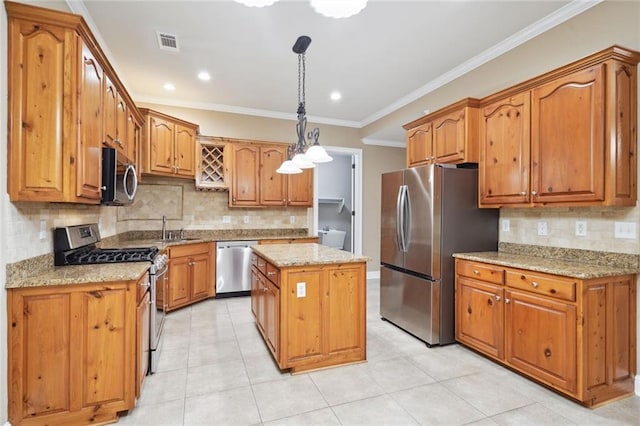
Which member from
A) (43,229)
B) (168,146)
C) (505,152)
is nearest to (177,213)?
(168,146)

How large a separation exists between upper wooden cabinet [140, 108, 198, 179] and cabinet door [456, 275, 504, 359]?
12.0ft

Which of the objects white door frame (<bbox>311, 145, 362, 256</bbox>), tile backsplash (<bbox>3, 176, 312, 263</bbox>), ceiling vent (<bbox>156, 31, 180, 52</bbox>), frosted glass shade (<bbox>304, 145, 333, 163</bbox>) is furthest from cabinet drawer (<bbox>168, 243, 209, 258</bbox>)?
white door frame (<bbox>311, 145, 362, 256</bbox>)

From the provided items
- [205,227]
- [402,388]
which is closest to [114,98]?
[205,227]

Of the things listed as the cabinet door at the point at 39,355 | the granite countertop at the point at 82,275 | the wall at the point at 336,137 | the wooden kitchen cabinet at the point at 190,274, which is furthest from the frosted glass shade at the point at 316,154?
the wall at the point at 336,137

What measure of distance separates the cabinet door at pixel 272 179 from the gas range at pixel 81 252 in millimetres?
2490

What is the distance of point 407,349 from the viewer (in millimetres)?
2969

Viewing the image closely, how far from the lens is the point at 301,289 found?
2500 mm

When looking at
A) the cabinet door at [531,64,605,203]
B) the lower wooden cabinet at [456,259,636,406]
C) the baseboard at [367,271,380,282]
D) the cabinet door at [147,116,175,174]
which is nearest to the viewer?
the lower wooden cabinet at [456,259,636,406]

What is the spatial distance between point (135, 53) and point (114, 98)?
100 centimetres

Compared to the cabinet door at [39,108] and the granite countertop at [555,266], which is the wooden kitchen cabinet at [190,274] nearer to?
the cabinet door at [39,108]

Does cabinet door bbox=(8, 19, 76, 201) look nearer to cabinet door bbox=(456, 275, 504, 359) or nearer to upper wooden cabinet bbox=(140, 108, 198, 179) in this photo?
upper wooden cabinet bbox=(140, 108, 198, 179)

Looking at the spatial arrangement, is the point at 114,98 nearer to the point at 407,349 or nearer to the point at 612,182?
the point at 407,349

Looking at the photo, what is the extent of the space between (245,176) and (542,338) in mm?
4004

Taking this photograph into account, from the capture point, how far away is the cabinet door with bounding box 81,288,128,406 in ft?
6.07
